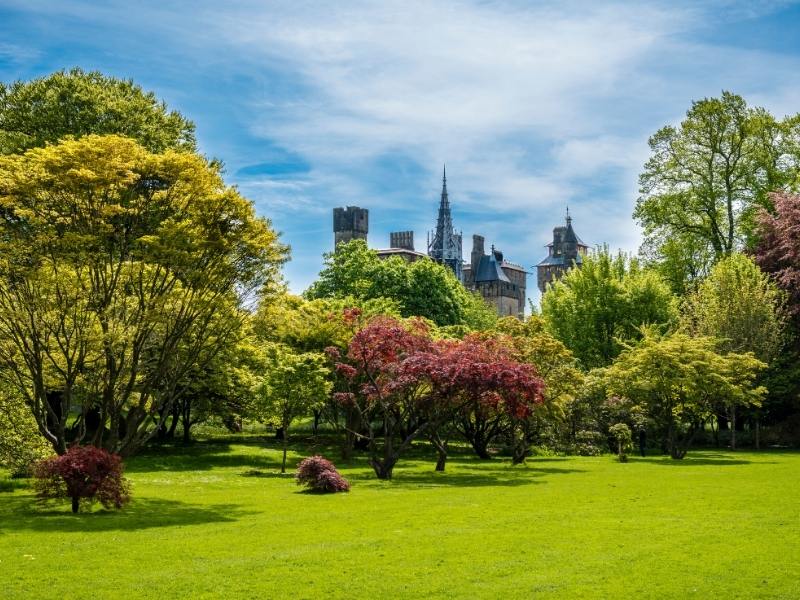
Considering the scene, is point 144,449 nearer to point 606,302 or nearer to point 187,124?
point 187,124

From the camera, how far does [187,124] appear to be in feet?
176

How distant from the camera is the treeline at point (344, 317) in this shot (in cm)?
2605

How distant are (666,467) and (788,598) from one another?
2647cm

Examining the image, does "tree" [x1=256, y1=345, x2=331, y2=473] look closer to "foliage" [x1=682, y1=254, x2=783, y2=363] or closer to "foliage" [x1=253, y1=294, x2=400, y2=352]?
"foliage" [x1=253, y1=294, x2=400, y2=352]

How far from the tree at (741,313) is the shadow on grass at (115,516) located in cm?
3791

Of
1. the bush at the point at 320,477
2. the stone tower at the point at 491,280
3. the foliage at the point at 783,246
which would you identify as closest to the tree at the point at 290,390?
the bush at the point at 320,477

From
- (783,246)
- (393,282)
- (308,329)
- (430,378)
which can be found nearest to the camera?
(430,378)

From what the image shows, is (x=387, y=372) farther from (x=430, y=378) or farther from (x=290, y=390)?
(x=290, y=390)

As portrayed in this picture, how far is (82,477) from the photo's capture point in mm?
23469

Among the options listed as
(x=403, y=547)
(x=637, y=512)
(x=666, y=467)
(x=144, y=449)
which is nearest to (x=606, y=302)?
(x=666, y=467)

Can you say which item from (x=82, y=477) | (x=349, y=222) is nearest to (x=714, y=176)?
(x=82, y=477)

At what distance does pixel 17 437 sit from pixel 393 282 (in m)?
51.6

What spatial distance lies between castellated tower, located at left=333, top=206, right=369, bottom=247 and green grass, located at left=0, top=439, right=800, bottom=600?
138 meters

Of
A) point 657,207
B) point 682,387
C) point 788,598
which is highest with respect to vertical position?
point 657,207
